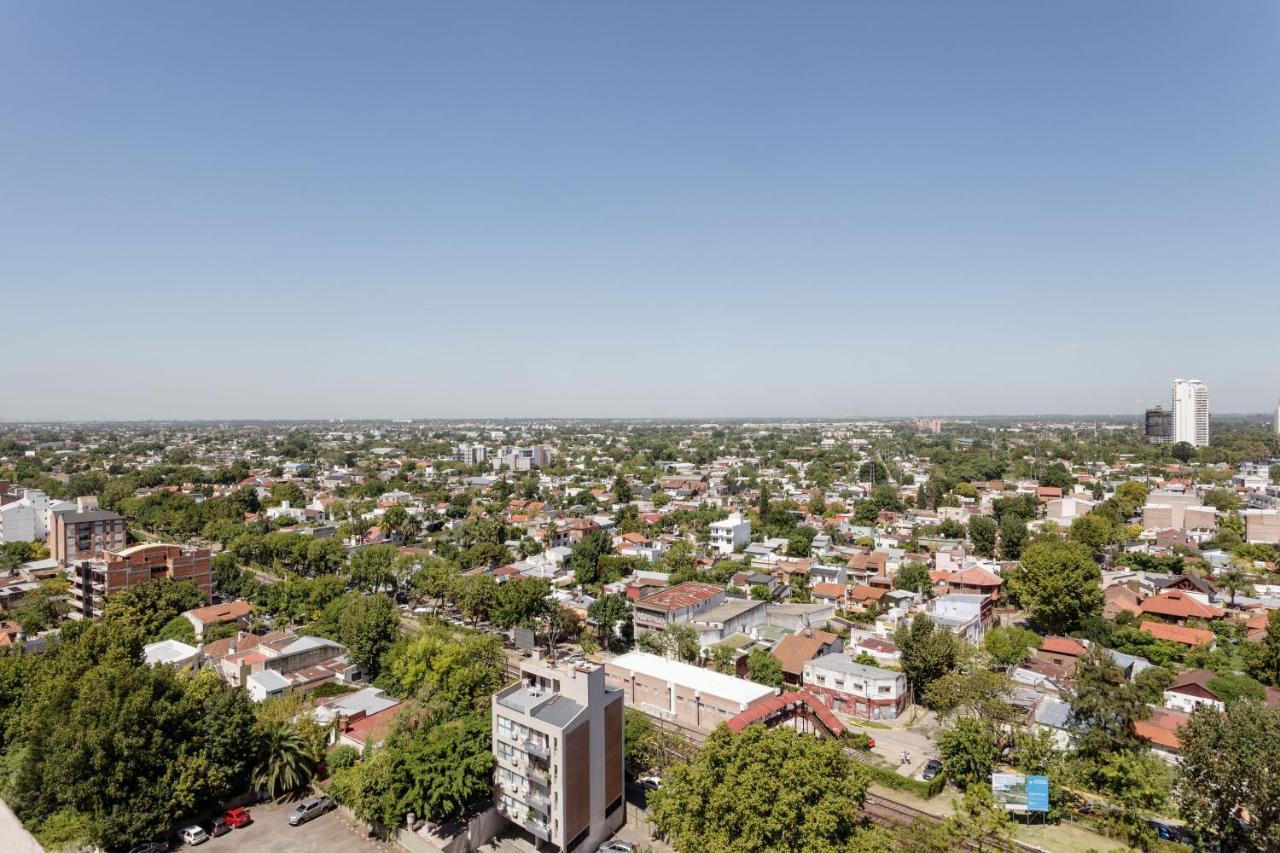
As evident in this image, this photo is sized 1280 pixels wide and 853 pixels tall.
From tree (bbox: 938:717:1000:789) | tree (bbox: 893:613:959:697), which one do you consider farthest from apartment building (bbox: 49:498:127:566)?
tree (bbox: 938:717:1000:789)

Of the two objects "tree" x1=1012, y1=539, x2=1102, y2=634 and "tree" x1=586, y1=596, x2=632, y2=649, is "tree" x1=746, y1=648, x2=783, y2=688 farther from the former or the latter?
"tree" x1=1012, y1=539, x2=1102, y2=634

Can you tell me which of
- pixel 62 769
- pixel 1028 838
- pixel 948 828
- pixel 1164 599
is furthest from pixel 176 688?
pixel 1164 599

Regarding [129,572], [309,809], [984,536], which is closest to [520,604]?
[309,809]

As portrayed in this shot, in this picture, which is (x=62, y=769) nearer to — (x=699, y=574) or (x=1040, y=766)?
(x=1040, y=766)

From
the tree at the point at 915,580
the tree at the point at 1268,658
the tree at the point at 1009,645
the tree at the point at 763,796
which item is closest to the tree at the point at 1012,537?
the tree at the point at 915,580

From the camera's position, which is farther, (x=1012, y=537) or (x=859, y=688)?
(x=1012, y=537)

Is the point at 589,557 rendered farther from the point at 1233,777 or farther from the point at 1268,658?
the point at 1233,777
